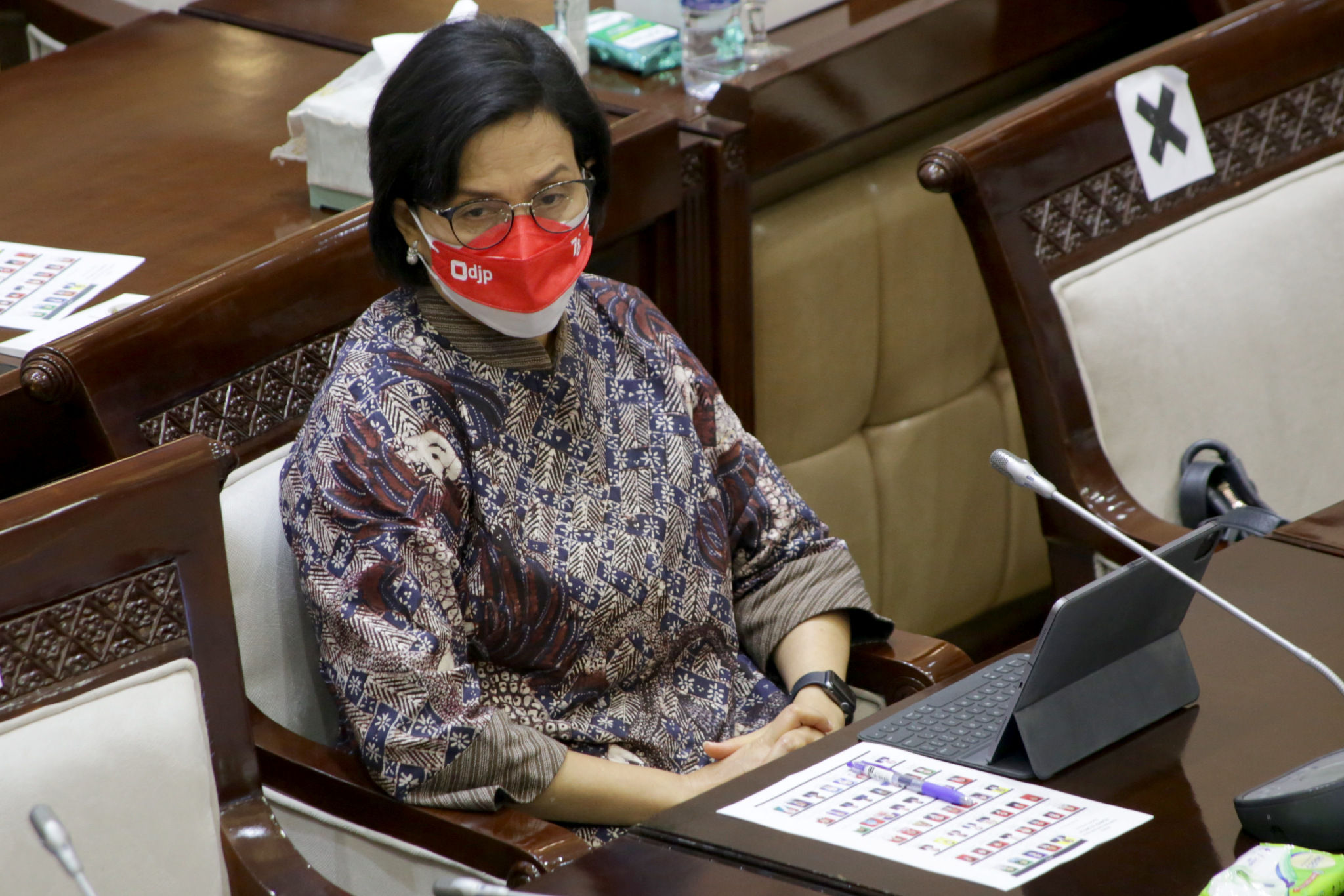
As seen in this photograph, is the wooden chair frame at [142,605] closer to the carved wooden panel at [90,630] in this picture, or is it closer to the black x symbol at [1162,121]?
the carved wooden panel at [90,630]

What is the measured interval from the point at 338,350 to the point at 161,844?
0.58 metres

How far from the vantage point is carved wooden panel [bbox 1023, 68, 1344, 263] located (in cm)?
216

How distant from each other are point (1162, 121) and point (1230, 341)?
0.30 meters

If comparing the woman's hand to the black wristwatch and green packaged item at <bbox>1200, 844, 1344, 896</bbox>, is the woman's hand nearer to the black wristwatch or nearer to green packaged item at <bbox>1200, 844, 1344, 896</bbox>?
the black wristwatch

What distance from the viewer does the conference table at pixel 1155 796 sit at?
→ 4.09ft

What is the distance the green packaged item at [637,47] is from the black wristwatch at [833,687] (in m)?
1.12

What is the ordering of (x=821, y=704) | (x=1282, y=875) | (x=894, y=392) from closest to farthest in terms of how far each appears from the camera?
(x=1282, y=875)
(x=821, y=704)
(x=894, y=392)

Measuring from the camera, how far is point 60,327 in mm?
1976

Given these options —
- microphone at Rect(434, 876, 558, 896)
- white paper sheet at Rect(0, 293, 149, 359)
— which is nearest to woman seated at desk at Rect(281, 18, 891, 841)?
white paper sheet at Rect(0, 293, 149, 359)

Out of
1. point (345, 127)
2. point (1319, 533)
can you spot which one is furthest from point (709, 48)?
point (1319, 533)

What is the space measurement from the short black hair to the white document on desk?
2.20ft

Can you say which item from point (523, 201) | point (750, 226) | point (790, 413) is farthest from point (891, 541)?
point (523, 201)

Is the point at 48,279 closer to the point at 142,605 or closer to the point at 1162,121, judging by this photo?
the point at 142,605

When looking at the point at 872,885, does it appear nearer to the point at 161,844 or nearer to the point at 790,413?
the point at 161,844
